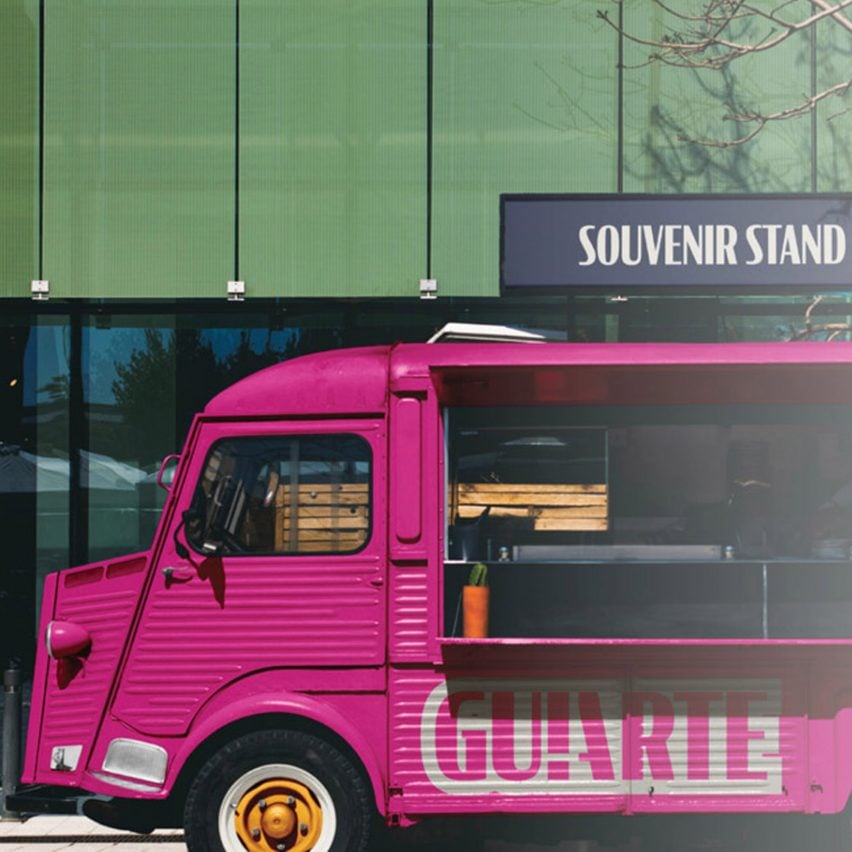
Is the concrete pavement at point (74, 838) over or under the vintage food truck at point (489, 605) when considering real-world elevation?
under

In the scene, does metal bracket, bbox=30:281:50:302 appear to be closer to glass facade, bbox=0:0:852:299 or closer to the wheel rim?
glass facade, bbox=0:0:852:299

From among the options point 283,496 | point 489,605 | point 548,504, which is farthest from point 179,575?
point 548,504

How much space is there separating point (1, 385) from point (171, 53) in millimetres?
3622

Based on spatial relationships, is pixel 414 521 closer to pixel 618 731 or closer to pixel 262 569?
pixel 262 569

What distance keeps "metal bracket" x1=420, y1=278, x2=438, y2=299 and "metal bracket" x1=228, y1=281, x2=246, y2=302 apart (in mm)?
1672

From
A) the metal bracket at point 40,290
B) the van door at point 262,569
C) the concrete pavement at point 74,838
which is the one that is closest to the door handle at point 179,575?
the van door at point 262,569

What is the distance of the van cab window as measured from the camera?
743 centimetres

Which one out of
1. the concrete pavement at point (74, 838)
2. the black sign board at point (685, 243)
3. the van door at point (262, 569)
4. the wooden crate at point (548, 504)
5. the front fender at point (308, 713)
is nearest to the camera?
the front fender at point (308, 713)

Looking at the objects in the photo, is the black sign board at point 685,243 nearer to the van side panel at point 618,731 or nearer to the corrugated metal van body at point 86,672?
the van side panel at point 618,731

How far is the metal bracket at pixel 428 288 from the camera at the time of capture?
43.1 ft

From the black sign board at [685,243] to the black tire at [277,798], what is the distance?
20.9 ft

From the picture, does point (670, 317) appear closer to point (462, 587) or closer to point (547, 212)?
point (547, 212)

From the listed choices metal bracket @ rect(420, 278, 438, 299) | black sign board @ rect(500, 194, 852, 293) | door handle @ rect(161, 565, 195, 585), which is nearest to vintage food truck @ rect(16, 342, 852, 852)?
door handle @ rect(161, 565, 195, 585)

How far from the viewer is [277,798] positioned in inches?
286
